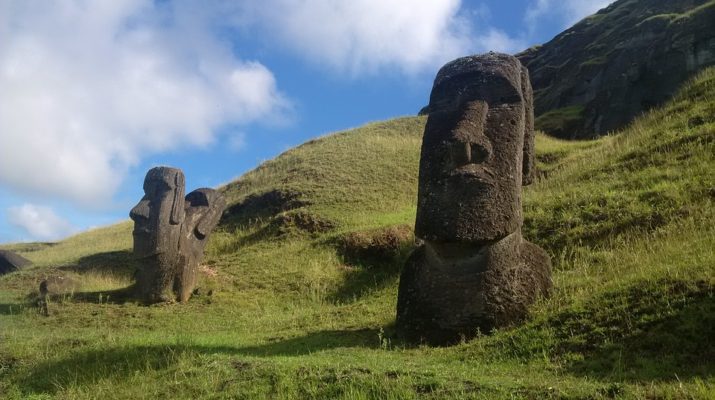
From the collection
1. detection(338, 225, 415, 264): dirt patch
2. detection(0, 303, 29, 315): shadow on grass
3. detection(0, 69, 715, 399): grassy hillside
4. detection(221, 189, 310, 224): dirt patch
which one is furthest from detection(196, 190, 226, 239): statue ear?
detection(221, 189, 310, 224): dirt patch

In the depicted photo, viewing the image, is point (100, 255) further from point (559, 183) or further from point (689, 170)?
point (689, 170)

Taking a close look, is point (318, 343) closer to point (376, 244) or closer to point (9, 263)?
point (376, 244)

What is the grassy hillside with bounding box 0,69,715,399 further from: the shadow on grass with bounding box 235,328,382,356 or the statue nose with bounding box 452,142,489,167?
the statue nose with bounding box 452,142,489,167

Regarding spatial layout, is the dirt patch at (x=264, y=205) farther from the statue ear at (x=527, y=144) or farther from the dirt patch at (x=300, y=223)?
the statue ear at (x=527, y=144)

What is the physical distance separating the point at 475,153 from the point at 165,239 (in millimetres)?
9558

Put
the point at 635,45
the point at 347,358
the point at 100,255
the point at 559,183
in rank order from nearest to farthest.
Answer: the point at 347,358 < the point at 559,183 < the point at 100,255 < the point at 635,45

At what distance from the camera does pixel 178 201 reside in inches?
657

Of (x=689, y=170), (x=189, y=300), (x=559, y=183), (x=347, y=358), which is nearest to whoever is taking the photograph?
(x=347, y=358)

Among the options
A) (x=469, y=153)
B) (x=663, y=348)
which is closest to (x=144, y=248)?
(x=469, y=153)

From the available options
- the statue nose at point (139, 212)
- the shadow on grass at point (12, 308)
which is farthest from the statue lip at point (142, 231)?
the shadow on grass at point (12, 308)

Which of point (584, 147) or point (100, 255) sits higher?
point (584, 147)

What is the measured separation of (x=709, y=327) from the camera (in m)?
6.38

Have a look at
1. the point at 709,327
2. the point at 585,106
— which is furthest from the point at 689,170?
the point at 585,106

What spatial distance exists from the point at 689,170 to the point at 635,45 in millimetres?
24360
